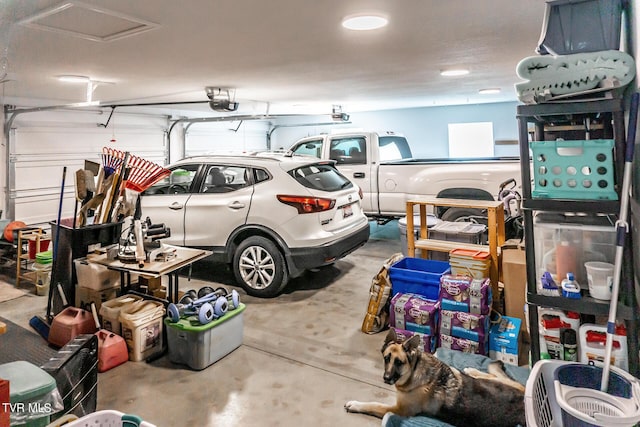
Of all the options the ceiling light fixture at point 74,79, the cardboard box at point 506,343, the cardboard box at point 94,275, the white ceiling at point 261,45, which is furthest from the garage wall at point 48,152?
the cardboard box at point 506,343

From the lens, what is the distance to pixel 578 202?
6.39 ft

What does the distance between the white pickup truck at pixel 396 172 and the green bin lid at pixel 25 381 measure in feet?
17.2

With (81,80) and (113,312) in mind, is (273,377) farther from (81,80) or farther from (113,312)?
(81,80)

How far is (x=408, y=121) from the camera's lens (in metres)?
10.4

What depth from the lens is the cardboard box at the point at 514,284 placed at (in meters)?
3.15

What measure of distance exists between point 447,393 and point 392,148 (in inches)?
230

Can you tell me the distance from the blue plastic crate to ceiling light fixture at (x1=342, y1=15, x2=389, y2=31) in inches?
74.1

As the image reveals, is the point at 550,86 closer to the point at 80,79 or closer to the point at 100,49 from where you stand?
the point at 100,49

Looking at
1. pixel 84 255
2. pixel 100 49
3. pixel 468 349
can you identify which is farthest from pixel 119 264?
pixel 468 349

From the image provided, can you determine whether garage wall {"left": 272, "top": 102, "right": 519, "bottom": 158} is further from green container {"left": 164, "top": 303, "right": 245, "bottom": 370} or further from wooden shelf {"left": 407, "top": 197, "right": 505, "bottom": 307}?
green container {"left": 164, "top": 303, "right": 245, "bottom": 370}

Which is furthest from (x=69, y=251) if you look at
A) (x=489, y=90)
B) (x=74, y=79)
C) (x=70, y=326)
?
(x=489, y=90)

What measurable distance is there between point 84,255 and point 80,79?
2.35m

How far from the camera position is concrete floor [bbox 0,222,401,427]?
2.43 metres

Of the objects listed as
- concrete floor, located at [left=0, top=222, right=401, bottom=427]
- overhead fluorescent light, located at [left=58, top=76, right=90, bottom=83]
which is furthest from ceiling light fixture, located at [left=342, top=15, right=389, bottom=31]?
overhead fluorescent light, located at [left=58, top=76, right=90, bottom=83]
